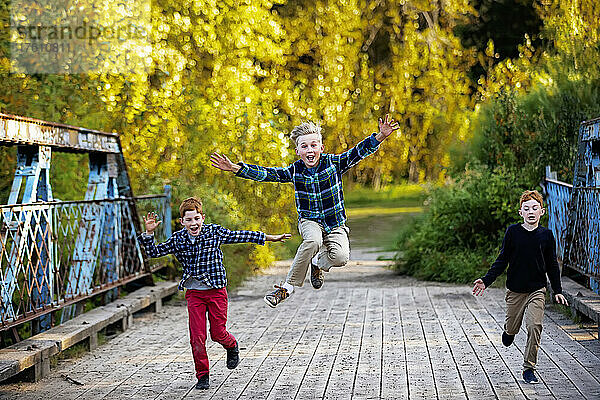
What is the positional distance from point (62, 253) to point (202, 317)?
233 cm

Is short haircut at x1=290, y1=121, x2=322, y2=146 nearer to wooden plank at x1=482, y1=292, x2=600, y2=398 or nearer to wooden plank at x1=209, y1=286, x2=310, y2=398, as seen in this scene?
wooden plank at x1=209, y1=286, x2=310, y2=398

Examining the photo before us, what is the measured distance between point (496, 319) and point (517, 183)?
4042 millimetres

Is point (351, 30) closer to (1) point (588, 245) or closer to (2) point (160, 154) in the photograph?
(2) point (160, 154)

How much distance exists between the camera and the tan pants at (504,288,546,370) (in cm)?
654

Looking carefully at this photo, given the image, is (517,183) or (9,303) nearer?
(9,303)

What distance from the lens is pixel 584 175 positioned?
32.5ft

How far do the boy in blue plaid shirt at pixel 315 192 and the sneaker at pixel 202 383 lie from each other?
2.88 feet

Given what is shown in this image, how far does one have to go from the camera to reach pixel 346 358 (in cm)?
763

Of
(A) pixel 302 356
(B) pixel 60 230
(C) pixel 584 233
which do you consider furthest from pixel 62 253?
(C) pixel 584 233

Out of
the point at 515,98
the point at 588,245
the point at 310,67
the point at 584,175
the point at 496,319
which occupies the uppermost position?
the point at 310,67

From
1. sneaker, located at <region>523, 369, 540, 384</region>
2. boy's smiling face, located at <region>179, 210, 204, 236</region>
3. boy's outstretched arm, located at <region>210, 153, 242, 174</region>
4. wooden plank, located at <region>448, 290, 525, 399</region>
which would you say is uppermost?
boy's outstretched arm, located at <region>210, 153, 242, 174</region>

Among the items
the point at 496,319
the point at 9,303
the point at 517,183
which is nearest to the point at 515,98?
the point at 517,183

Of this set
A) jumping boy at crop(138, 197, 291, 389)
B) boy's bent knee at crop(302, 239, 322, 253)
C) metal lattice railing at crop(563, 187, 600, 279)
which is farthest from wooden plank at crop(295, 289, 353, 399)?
metal lattice railing at crop(563, 187, 600, 279)

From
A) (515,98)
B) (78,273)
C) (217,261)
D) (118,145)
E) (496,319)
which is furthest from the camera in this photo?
(515,98)
